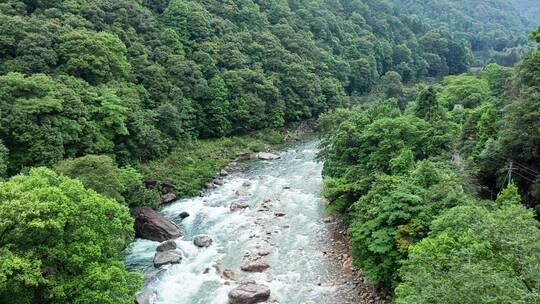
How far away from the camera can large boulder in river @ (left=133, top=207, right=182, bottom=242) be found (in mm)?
31859

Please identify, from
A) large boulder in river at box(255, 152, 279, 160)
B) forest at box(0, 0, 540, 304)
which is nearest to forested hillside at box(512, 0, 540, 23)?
forest at box(0, 0, 540, 304)

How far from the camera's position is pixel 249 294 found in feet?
78.7

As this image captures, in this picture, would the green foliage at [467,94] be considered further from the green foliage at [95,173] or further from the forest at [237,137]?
the green foliage at [95,173]

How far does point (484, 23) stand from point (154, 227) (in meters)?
138

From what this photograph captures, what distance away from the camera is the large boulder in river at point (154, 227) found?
31.9 meters

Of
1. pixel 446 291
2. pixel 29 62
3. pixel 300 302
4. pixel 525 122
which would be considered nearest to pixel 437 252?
pixel 446 291

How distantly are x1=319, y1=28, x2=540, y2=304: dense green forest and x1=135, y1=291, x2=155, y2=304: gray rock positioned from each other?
11537mm

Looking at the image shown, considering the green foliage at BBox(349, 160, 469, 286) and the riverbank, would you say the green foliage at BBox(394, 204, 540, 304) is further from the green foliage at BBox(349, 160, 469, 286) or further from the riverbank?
the riverbank

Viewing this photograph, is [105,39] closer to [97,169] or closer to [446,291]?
[97,169]

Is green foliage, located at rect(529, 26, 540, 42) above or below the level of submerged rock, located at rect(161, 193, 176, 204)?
above

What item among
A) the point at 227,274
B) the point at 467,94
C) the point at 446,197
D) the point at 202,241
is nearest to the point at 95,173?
the point at 202,241

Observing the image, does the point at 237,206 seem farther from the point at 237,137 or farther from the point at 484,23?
the point at 484,23

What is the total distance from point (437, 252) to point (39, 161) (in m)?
28.0

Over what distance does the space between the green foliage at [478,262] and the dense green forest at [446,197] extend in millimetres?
35
